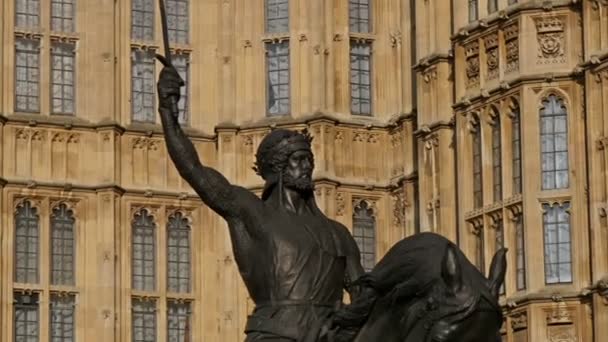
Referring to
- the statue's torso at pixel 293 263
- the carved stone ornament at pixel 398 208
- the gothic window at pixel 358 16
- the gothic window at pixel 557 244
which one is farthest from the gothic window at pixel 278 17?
the statue's torso at pixel 293 263

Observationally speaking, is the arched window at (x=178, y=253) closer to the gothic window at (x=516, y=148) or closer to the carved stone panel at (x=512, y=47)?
the gothic window at (x=516, y=148)

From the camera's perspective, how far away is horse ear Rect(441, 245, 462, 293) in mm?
8297

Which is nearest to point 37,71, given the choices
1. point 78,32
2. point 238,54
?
point 78,32

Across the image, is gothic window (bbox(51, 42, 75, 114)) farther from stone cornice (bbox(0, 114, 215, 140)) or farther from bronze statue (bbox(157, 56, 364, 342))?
bronze statue (bbox(157, 56, 364, 342))

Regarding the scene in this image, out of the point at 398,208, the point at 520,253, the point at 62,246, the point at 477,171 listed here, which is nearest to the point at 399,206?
the point at 398,208

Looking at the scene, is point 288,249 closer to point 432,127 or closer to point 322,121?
point 432,127

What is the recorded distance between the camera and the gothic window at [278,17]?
36.2 m

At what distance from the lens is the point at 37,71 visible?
35.7 m

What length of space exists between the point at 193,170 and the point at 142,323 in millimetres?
25982

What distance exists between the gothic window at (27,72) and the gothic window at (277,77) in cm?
374

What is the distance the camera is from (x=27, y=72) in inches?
1406

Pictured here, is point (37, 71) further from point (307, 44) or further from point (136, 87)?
point (307, 44)

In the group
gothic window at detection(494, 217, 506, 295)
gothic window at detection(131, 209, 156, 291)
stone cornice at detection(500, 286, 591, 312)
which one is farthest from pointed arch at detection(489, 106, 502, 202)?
gothic window at detection(131, 209, 156, 291)

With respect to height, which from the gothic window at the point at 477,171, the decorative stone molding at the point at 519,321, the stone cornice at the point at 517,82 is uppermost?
the stone cornice at the point at 517,82
